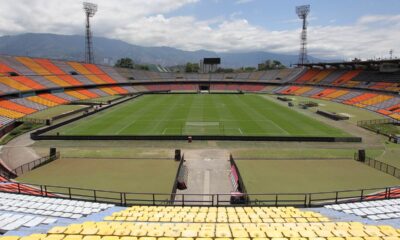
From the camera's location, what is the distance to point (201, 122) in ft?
156

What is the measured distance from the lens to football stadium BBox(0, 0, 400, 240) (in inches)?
463

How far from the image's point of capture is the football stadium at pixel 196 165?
38.6 ft

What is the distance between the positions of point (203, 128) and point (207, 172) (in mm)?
17574

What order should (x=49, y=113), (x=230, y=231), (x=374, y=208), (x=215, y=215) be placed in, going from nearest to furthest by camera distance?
(x=230, y=231) < (x=215, y=215) < (x=374, y=208) < (x=49, y=113)

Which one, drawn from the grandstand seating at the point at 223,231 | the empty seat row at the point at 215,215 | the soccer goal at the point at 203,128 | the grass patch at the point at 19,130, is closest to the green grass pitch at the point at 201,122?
the soccer goal at the point at 203,128

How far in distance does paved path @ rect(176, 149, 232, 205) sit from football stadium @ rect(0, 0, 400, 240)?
4.4 inches

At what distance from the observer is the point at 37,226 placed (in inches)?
459

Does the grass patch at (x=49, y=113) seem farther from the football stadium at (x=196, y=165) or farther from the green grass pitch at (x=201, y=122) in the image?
the green grass pitch at (x=201, y=122)

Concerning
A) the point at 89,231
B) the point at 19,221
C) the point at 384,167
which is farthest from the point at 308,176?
the point at 19,221

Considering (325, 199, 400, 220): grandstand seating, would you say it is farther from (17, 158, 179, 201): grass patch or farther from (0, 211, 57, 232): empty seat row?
(0, 211, 57, 232): empty seat row

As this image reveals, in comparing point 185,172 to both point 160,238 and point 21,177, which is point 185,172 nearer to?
point 21,177

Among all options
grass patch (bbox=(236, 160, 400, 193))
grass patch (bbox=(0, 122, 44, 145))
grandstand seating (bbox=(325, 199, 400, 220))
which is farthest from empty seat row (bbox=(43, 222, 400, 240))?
grass patch (bbox=(0, 122, 44, 145))

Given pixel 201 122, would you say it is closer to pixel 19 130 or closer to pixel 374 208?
pixel 19 130

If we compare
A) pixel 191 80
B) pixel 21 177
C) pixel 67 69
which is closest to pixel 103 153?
pixel 21 177
